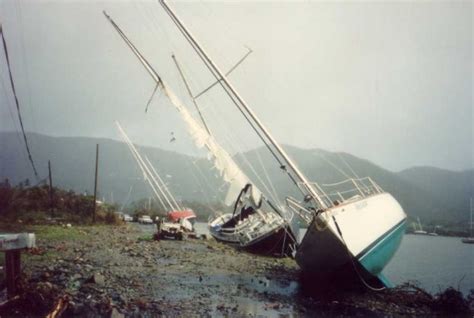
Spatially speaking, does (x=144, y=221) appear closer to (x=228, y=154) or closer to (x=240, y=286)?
(x=228, y=154)

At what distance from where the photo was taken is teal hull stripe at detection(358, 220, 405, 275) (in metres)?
13.7

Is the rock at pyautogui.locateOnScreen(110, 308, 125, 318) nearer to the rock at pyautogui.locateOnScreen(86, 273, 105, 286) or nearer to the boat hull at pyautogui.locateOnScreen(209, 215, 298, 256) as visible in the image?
the rock at pyautogui.locateOnScreen(86, 273, 105, 286)

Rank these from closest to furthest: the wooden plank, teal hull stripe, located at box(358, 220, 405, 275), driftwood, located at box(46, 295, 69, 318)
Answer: the wooden plank → driftwood, located at box(46, 295, 69, 318) → teal hull stripe, located at box(358, 220, 405, 275)

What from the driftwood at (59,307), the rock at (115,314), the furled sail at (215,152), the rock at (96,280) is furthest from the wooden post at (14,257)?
the furled sail at (215,152)

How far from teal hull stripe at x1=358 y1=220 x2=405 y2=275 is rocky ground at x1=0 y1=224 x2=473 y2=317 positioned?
108 centimetres

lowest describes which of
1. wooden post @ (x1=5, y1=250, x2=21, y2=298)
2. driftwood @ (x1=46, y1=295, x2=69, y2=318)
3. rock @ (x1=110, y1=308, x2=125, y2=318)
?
rock @ (x1=110, y1=308, x2=125, y2=318)

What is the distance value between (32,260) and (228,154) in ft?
47.2

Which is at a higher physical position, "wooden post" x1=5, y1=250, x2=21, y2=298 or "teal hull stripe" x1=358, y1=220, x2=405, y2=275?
"wooden post" x1=5, y1=250, x2=21, y2=298

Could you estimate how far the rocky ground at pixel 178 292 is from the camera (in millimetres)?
9205

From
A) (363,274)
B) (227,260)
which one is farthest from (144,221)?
(363,274)

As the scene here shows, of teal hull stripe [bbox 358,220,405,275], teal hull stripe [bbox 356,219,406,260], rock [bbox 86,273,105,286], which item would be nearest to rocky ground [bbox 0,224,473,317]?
rock [bbox 86,273,105,286]

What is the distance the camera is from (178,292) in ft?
38.5

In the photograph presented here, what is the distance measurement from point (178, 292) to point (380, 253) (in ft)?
27.0

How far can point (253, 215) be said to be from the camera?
28.6 meters
